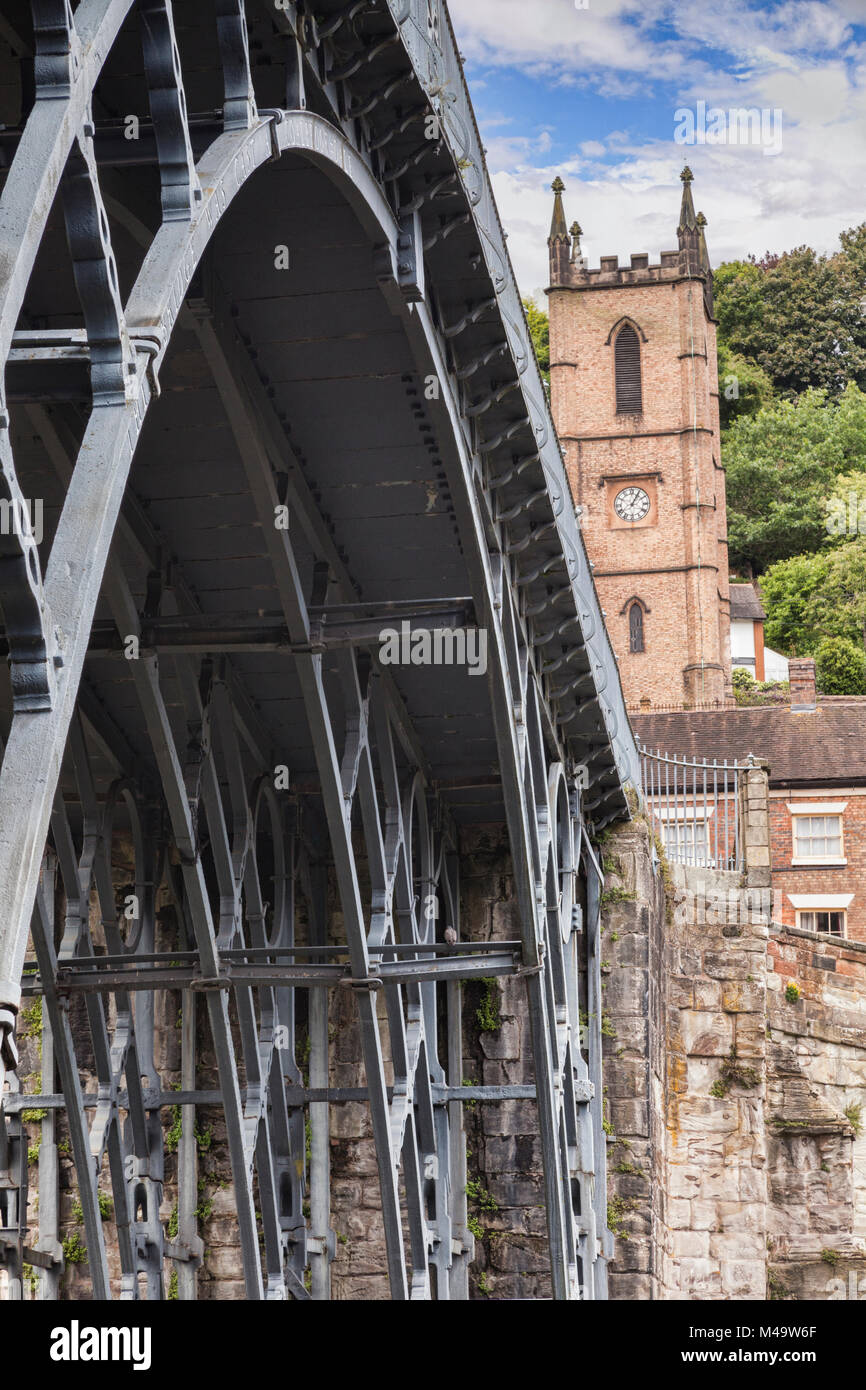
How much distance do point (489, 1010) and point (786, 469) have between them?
44484mm

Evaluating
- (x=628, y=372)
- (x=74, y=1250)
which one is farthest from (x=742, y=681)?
(x=74, y=1250)

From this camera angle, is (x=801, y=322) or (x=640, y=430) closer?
(x=640, y=430)

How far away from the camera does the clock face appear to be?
5422 centimetres

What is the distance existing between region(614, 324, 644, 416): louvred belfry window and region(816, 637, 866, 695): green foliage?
9500mm

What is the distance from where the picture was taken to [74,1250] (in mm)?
15188

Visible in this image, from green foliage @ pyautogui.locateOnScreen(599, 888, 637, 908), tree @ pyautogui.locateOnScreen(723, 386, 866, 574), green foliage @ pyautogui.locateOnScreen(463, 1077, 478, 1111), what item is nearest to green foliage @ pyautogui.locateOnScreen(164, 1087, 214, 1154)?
green foliage @ pyautogui.locateOnScreen(463, 1077, 478, 1111)

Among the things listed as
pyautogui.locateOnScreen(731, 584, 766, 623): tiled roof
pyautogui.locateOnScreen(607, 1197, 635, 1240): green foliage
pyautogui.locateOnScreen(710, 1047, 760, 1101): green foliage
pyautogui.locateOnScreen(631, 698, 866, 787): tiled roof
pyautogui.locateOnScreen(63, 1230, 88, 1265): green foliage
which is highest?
pyautogui.locateOnScreen(731, 584, 766, 623): tiled roof

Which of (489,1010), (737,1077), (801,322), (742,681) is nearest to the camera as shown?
(489,1010)

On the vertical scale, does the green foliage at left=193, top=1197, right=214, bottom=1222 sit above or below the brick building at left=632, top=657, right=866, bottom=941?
A: below

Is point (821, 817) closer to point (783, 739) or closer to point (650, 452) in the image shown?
point (783, 739)

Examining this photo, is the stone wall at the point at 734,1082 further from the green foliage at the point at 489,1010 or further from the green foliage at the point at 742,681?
the green foliage at the point at 742,681

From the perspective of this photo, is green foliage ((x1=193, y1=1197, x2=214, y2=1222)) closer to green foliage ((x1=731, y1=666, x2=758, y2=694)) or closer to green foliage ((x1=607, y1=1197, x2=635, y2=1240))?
green foliage ((x1=607, y1=1197, x2=635, y2=1240))

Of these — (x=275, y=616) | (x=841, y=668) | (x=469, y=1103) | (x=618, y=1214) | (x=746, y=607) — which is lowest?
(x=618, y=1214)
